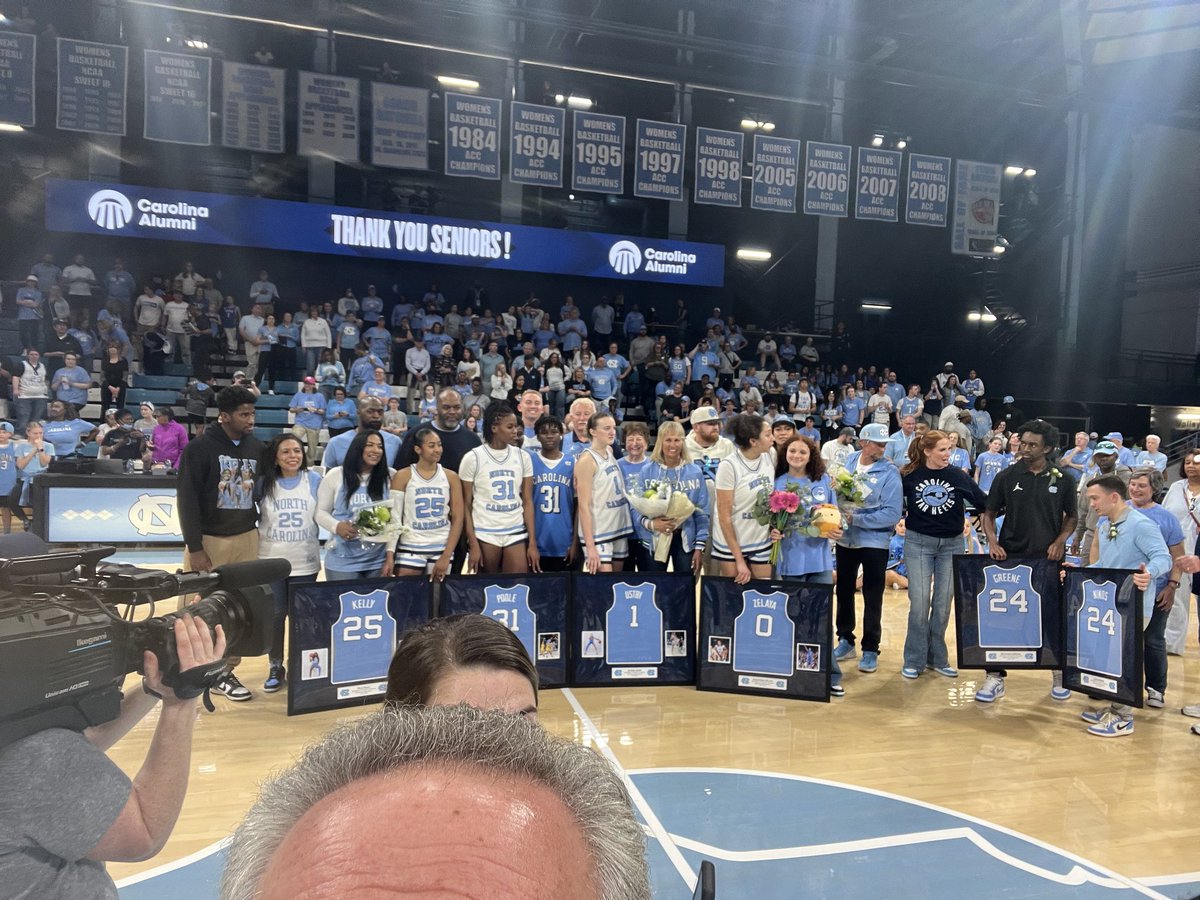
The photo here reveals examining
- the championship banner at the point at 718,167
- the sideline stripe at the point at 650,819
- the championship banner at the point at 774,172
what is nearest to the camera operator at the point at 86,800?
the sideline stripe at the point at 650,819

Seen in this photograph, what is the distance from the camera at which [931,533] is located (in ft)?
18.2

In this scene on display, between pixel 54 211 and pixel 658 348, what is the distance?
11.7m

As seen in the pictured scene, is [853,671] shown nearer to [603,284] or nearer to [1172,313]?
[603,284]

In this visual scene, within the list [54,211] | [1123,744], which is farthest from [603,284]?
[1123,744]

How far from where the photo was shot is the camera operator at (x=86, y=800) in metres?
1.23

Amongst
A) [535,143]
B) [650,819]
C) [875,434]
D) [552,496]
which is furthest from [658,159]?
[650,819]

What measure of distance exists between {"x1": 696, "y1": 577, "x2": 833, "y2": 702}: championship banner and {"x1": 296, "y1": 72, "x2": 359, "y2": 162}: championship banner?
1056 centimetres

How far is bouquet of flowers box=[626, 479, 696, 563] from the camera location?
5.34 m

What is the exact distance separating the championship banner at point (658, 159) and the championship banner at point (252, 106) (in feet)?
19.4

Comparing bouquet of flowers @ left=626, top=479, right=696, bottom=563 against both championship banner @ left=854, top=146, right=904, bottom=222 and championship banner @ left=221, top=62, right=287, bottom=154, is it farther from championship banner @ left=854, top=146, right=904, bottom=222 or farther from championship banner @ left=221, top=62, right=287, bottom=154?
championship banner @ left=854, top=146, right=904, bottom=222

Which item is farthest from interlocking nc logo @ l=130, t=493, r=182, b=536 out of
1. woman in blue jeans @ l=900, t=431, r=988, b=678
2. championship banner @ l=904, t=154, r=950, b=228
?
championship banner @ l=904, t=154, r=950, b=228

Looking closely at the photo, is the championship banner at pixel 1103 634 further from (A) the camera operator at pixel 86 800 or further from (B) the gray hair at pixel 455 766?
(B) the gray hair at pixel 455 766

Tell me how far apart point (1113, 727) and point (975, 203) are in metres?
13.5

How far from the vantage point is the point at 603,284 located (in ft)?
62.4
